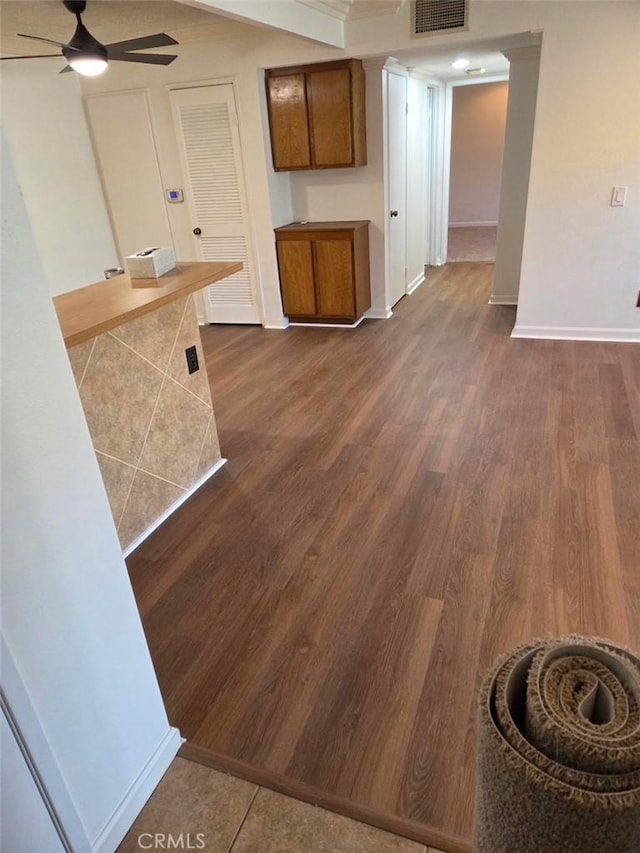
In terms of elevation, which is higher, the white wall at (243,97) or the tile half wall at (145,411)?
the white wall at (243,97)

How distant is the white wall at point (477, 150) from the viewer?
9.79 meters

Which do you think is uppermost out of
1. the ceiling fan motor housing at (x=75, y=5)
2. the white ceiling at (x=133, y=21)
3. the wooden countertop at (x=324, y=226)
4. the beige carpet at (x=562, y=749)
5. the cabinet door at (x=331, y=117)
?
the white ceiling at (x=133, y=21)

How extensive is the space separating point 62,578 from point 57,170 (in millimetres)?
5027

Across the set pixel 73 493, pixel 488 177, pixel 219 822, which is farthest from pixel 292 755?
pixel 488 177

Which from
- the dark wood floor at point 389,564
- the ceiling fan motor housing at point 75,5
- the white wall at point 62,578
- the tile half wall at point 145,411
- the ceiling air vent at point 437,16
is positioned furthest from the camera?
the ceiling air vent at point 437,16

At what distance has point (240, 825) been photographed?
134 centimetres

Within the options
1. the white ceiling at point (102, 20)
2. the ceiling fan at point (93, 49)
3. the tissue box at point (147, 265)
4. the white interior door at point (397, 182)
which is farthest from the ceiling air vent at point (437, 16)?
the tissue box at point (147, 265)

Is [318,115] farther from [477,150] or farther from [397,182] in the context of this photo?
[477,150]

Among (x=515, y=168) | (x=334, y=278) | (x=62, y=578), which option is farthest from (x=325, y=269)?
(x=62, y=578)

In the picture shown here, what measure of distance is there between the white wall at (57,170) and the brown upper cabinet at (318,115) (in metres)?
1.86

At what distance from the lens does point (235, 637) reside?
1920mm

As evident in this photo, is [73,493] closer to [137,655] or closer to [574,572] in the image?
[137,655]

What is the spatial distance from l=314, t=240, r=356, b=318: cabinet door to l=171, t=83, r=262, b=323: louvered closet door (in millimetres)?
715

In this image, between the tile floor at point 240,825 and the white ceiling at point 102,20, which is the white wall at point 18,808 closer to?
the tile floor at point 240,825
